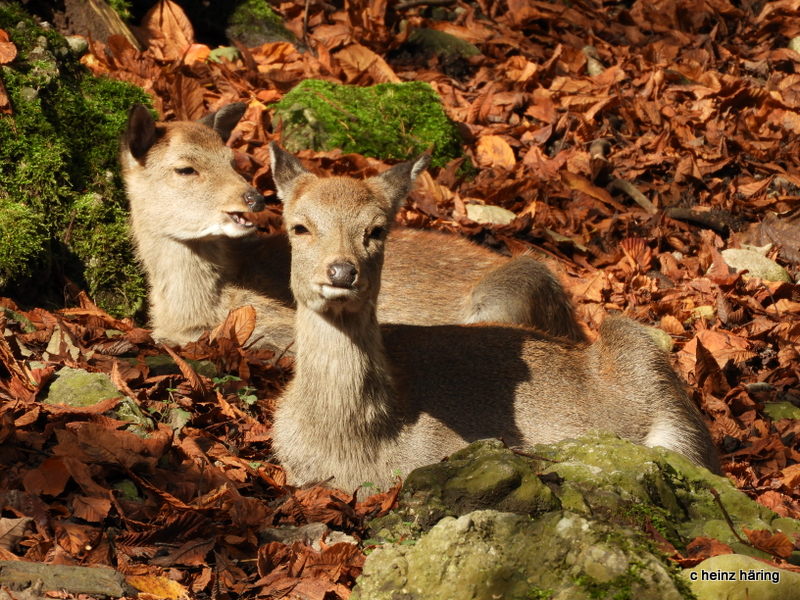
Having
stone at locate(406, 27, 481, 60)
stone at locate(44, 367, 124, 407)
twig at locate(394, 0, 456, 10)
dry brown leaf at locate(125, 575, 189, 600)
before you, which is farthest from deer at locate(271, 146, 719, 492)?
twig at locate(394, 0, 456, 10)

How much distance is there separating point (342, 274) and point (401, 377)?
43.4 inches

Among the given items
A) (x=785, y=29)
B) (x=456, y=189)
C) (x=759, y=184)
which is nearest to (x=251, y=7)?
(x=456, y=189)

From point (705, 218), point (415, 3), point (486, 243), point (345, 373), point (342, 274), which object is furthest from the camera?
point (415, 3)

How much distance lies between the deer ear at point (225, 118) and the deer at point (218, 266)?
2cm

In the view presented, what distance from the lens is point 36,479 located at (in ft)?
15.9

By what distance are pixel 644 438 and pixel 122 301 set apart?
4351 millimetres

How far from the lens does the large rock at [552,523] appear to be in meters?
3.92

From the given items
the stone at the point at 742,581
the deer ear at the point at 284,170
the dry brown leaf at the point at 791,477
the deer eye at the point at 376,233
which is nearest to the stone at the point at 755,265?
the dry brown leaf at the point at 791,477

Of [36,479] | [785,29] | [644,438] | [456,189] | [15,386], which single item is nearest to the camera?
[36,479]

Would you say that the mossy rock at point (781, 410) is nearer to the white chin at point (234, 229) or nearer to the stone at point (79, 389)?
the white chin at point (234, 229)

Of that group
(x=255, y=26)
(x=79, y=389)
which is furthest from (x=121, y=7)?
(x=79, y=389)

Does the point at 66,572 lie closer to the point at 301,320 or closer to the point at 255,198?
the point at 301,320

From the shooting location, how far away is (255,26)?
12.0 m

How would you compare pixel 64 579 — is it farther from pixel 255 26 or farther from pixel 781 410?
pixel 255 26
